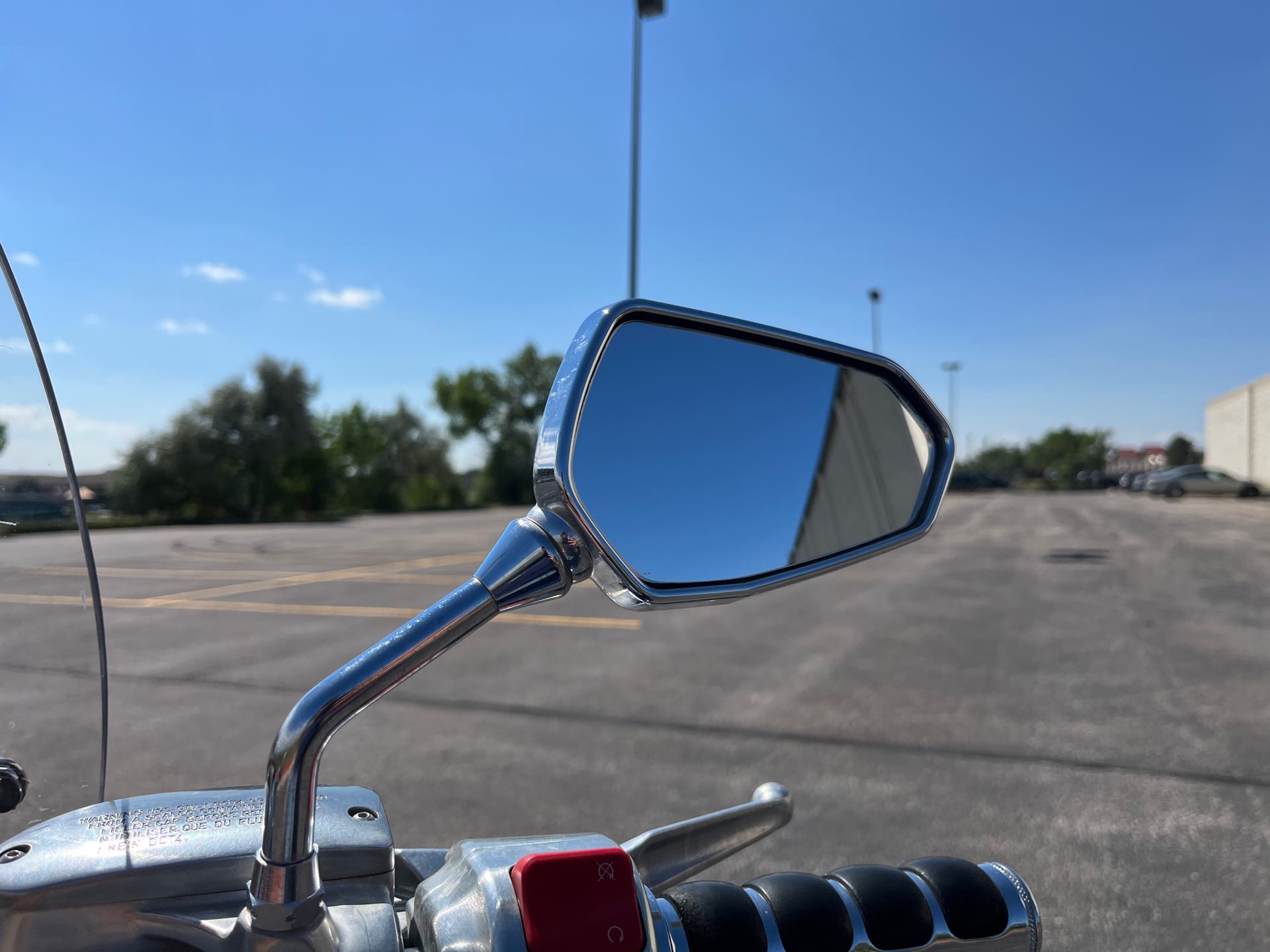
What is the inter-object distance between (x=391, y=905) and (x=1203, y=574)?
14994mm

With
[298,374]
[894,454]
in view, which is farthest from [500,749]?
[298,374]

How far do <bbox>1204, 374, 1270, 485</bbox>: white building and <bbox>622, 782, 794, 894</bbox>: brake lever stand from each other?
65308mm

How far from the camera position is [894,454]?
139cm

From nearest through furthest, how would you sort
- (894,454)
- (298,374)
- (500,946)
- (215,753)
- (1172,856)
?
(500,946) < (894,454) < (1172,856) < (215,753) < (298,374)

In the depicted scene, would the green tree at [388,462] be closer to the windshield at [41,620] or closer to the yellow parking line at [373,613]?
the yellow parking line at [373,613]

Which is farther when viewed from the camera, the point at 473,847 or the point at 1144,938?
the point at 1144,938

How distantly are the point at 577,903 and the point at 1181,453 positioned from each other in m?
135

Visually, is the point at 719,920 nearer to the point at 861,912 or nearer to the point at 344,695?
the point at 861,912

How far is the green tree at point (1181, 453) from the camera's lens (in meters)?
113

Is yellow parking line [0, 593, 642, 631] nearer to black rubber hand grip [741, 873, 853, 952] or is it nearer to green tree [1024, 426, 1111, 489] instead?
black rubber hand grip [741, 873, 853, 952]

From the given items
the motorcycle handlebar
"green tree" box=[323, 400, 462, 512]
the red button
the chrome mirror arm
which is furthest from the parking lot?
"green tree" box=[323, 400, 462, 512]

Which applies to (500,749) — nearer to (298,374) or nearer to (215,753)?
(215,753)

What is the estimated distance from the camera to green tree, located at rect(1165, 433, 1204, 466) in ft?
372

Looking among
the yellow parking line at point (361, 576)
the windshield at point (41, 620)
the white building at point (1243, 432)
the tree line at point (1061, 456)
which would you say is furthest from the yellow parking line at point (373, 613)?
the tree line at point (1061, 456)
